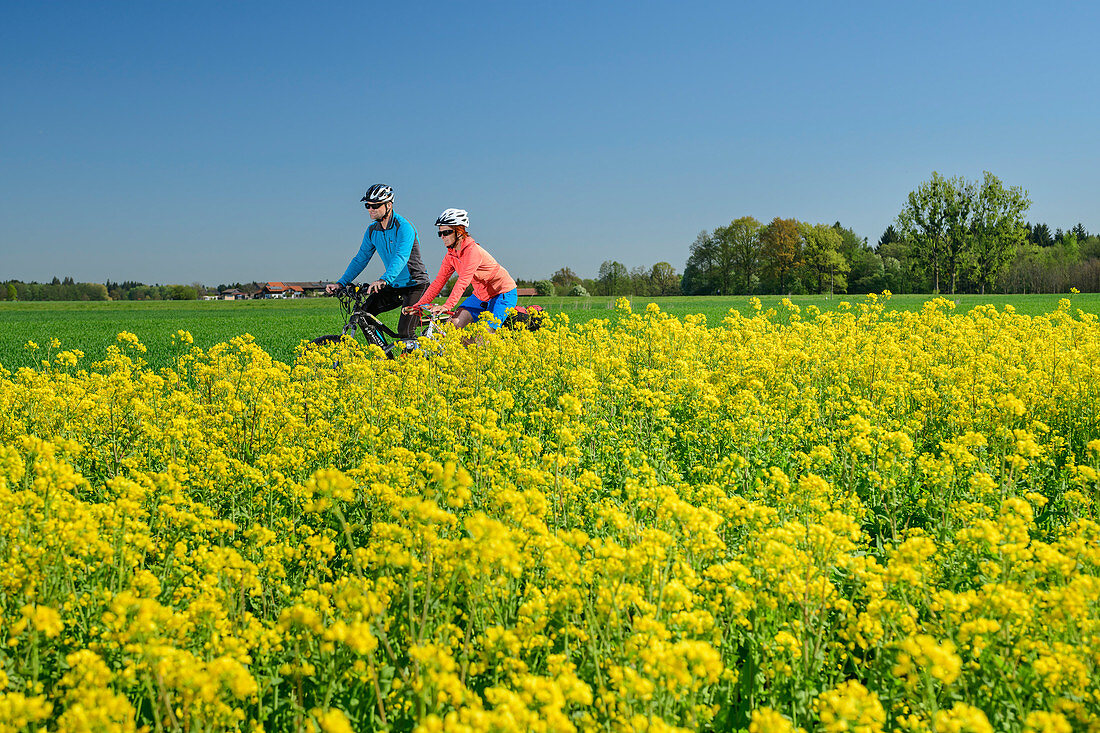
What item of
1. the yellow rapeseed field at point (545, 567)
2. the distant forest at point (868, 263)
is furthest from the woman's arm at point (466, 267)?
the distant forest at point (868, 263)

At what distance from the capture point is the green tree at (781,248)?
3858 inches

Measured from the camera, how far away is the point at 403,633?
3.26 meters

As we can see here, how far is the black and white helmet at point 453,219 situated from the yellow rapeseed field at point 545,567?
258cm

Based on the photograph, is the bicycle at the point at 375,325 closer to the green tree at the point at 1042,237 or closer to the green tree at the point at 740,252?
the green tree at the point at 740,252

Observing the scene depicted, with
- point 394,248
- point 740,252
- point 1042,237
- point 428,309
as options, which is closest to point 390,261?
point 394,248

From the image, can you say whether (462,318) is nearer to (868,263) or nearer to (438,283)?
(438,283)

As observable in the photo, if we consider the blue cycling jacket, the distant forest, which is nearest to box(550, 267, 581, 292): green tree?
the distant forest

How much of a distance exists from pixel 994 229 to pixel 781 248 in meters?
32.4

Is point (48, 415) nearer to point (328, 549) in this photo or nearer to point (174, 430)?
point (174, 430)

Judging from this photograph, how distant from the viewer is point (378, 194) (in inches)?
330

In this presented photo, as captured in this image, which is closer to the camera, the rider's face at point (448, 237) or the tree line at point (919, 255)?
the rider's face at point (448, 237)

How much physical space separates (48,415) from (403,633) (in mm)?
6088

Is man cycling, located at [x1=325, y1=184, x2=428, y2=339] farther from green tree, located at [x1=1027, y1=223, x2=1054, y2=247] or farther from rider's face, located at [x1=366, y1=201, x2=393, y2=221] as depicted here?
green tree, located at [x1=1027, y1=223, x2=1054, y2=247]

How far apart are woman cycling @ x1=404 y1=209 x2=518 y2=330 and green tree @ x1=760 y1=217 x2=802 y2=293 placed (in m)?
95.4
